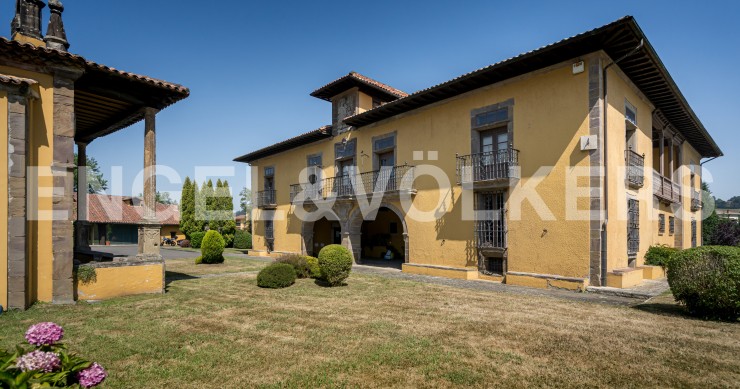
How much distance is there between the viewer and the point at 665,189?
15977 millimetres

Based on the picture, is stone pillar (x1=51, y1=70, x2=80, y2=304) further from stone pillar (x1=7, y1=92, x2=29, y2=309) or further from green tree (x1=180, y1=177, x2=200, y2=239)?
green tree (x1=180, y1=177, x2=200, y2=239)

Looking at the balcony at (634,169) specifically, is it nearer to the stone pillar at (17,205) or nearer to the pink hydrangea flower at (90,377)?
the pink hydrangea flower at (90,377)

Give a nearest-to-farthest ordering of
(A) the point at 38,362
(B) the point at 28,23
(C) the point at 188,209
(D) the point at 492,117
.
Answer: (A) the point at 38,362 < (B) the point at 28,23 < (D) the point at 492,117 < (C) the point at 188,209

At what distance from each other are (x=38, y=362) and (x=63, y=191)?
693cm

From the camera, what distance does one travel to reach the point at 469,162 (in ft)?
42.7

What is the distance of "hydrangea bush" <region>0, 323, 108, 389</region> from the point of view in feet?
7.25

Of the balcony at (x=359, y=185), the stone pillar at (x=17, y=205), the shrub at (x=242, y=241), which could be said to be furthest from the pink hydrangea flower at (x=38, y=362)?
the shrub at (x=242, y=241)

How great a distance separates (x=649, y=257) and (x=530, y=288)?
5.77m

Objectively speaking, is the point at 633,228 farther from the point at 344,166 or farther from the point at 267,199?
the point at 267,199

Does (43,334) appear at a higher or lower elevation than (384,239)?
higher

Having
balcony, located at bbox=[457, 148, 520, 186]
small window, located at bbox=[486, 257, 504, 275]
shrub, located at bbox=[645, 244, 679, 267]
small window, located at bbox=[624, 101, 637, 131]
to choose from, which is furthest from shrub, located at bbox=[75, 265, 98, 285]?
shrub, located at bbox=[645, 244, 679, 267]

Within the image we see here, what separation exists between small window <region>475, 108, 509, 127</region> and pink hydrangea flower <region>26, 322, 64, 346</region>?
12175mm

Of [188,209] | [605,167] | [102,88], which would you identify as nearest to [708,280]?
[605,167]

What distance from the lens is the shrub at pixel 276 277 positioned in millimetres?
10648
